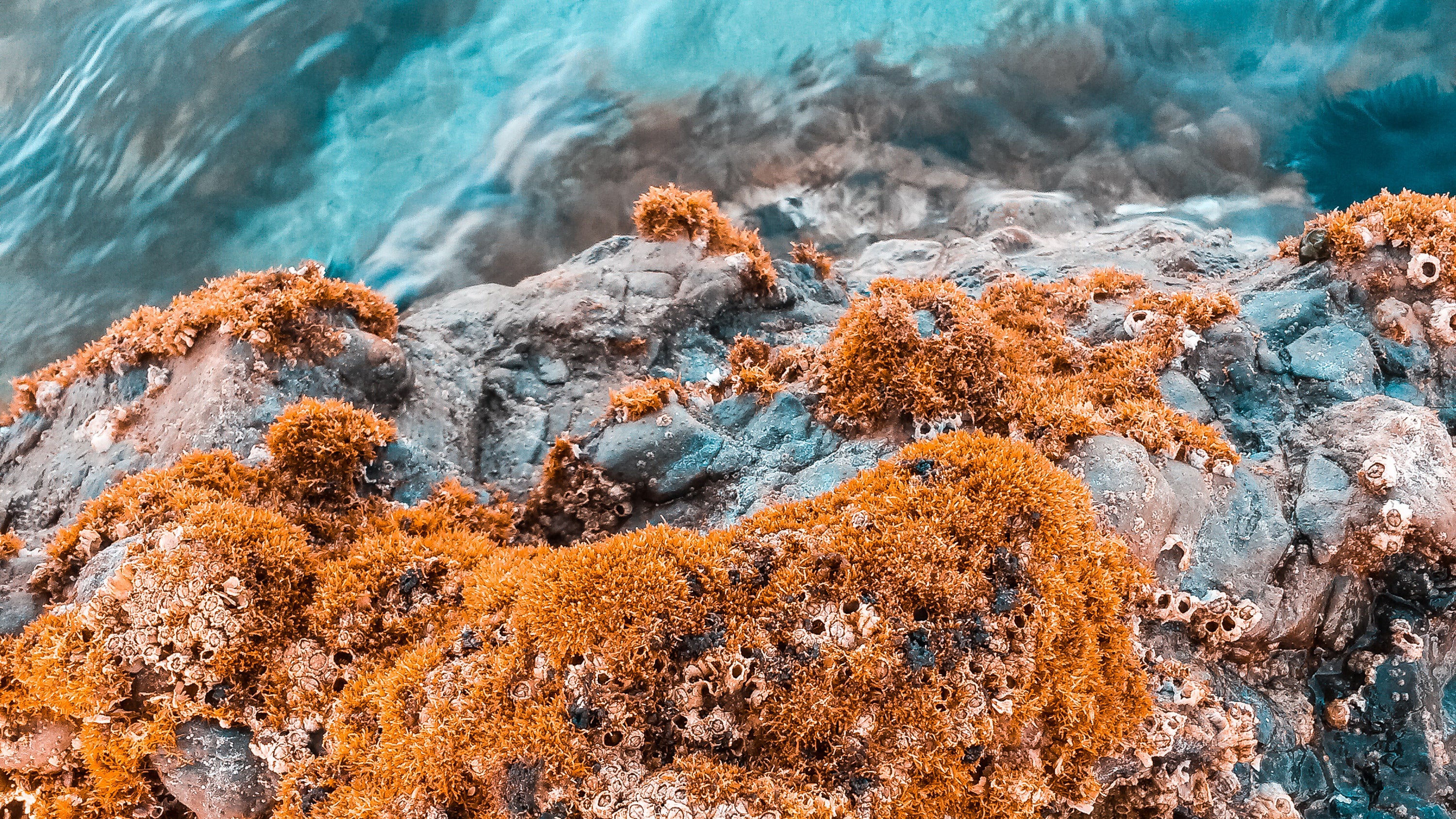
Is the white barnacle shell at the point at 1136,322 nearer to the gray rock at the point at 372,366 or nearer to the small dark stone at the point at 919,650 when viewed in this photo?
the small dark stone at the point at 919,650

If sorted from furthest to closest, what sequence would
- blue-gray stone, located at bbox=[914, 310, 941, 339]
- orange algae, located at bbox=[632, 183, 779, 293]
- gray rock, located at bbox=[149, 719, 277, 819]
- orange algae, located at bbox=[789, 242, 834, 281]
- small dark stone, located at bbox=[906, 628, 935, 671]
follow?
orange algae, located at bbox=[789, 242, 834, 281] < orange algae, located at bbox=[632, 183, 779, 293] < blue-gray stone, located at bbox=[914, 310, 941, 339] < gray rock, located at bbox=[149, 719, 277, 819] < small dark stone, located at bbox=[906, 628, 935, 671]

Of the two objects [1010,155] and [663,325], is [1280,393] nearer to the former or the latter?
[663,325]

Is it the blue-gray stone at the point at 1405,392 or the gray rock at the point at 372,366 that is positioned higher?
the gray rock at the point at 372,366

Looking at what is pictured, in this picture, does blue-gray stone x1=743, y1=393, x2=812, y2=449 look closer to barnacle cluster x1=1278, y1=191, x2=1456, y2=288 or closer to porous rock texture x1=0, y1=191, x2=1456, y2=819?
porous rock texture x1=0, y1=191, x2=1456, y2=819

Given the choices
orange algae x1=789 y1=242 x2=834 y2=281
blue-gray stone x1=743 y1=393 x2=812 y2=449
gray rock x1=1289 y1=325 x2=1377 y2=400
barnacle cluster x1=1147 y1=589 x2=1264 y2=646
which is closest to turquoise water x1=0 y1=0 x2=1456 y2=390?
orange algae x1=789 y1=242 x2=834 y2=281

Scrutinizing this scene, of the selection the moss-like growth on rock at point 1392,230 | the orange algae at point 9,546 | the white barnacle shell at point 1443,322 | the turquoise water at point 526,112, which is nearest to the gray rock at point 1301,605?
the white barnacle shell at point 1443,322

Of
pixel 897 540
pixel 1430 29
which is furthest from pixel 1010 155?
pixel 897 540
